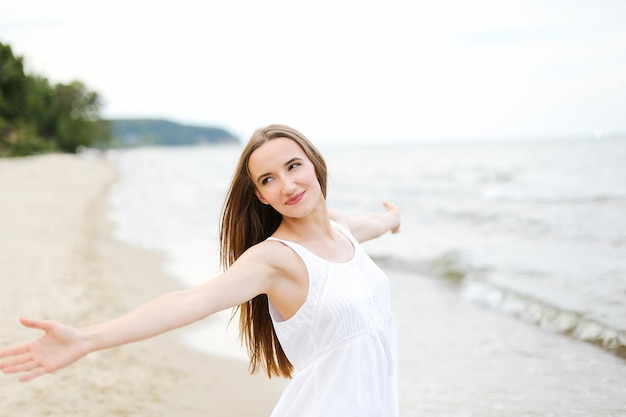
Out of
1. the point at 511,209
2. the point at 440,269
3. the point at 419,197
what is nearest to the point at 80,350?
the point at 440,269

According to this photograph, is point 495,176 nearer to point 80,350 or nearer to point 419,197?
point 419,197

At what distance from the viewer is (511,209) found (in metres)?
19.6

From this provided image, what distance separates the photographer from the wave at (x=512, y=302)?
6859 millimetres

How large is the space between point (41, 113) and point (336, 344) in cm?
7210

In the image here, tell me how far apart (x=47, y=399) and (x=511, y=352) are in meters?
4.56

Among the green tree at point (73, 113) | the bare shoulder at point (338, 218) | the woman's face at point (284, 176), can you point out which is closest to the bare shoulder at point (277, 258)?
the woman's face at point (284, 176)

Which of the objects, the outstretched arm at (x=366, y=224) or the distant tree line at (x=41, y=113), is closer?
the outstretched arm at (x=366, y=224)

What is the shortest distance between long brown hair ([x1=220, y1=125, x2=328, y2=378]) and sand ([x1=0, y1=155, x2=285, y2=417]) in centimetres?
208

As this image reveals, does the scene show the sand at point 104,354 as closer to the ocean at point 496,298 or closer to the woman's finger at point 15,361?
the ocean at point 496,298

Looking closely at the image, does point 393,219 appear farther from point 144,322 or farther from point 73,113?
point 73,113

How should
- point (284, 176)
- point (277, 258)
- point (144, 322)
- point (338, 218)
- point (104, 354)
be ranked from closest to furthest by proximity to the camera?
point (144, 322) → point (277, 258) → point (284, 176) → point (338, 218) → point (104, 354)

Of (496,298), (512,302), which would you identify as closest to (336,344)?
(512,302)

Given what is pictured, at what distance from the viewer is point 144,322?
213 cm

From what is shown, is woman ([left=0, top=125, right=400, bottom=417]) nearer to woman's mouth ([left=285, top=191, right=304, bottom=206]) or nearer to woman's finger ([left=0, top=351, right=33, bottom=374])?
woman's mouth ([left=285, top=191, right=304, bottom=206])
